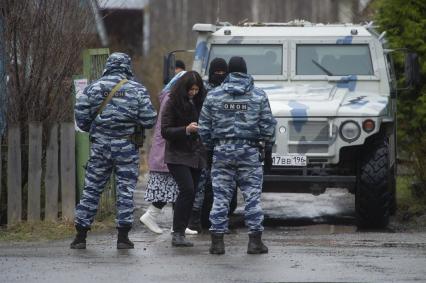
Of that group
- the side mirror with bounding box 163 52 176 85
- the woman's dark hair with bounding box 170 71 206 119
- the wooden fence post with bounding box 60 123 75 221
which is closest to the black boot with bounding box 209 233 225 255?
the woman's dark hair with bounding box 170 71 206 119

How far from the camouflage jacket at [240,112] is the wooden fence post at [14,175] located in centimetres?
272

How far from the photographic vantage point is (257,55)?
45.1ft

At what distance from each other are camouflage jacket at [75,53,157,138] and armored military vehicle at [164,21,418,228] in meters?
1.38

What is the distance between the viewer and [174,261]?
927 centimetres

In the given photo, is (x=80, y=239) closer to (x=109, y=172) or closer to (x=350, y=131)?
(x=109, y=172)

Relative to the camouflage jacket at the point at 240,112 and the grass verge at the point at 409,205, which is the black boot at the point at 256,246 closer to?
the camouflage jacket at the point at 240,112

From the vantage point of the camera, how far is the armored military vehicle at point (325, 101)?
1231 centimetres

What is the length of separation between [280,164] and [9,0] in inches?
129

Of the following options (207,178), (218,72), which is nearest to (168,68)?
(207,178)

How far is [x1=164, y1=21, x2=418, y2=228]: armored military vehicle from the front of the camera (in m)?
12.3

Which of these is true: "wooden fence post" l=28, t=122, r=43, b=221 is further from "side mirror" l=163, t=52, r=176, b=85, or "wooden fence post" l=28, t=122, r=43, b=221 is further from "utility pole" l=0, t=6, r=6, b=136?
"side mirror" l=163, t=52, r=176, b=85

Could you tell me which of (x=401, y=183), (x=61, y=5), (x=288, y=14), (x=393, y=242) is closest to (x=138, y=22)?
(x=288, y=14)

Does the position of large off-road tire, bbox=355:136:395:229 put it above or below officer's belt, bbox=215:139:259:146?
below

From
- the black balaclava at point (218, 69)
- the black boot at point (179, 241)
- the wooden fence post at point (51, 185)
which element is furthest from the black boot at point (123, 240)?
the wooden fence post at point (51, 185)
